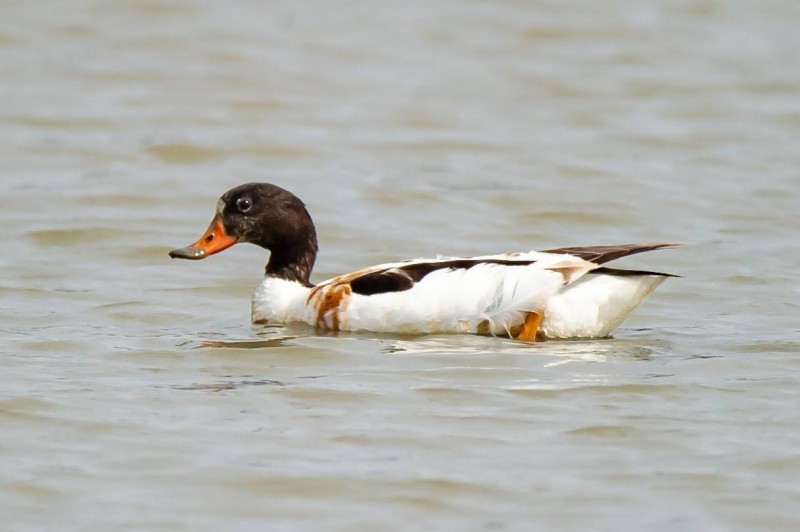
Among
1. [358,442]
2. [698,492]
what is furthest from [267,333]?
[698,492]

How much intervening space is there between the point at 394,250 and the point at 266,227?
3131 mm

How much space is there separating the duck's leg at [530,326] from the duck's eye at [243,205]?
85.6 inches

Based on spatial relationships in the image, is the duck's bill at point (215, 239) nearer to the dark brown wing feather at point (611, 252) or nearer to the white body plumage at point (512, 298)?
the white body plumage at point (512, 298)

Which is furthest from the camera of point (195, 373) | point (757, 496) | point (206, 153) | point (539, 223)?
point (206, 153)

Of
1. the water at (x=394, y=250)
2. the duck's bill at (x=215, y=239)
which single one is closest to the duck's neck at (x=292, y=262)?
the duck's bill at (x=215, y=239)

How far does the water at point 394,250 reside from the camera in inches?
283

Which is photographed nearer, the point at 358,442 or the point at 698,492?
the point at 698,492

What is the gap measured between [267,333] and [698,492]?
4.24 meters

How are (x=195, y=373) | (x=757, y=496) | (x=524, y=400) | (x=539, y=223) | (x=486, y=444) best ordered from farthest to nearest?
(x=539, y=223) < (x=195, y=373) < (x=524, y=400) < (x=486, y=444) < (x=757, y=496)

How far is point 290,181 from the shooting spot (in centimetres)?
1688

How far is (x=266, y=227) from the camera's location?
1122 centimetres

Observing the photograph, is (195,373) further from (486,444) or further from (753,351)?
(753,351)

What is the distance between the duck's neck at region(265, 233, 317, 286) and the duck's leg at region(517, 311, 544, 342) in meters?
1.79

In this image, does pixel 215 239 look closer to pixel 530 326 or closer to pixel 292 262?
pixel 292 262
